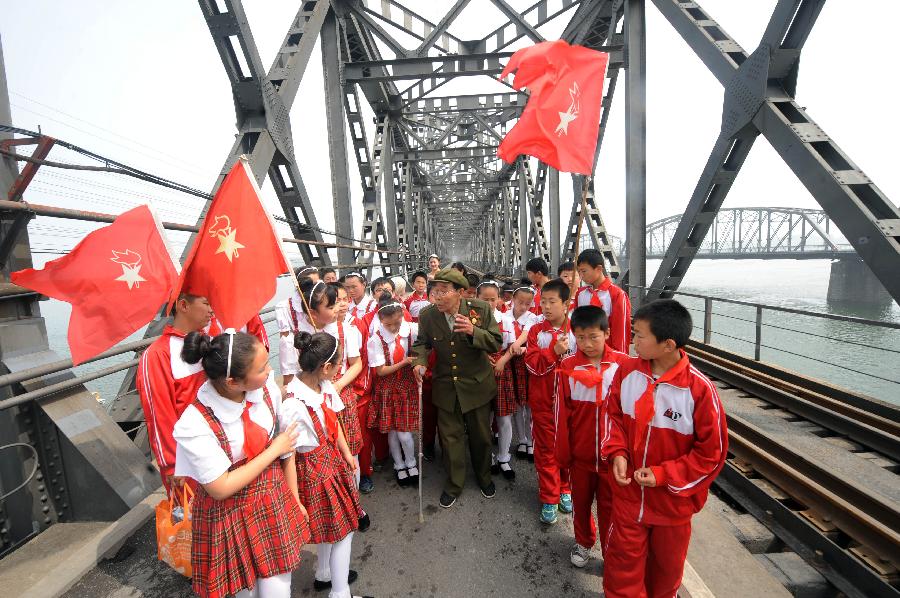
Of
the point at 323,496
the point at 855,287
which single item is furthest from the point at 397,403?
the point at 855,287

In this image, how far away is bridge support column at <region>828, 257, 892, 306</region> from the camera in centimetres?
3559

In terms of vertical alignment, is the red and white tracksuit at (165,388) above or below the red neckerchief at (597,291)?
below

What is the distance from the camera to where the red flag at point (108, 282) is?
1.93 meters

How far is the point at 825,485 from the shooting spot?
3.08 m

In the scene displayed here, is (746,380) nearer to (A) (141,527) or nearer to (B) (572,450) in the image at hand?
(B) (572,450)

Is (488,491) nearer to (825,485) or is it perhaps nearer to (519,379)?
(519,379)

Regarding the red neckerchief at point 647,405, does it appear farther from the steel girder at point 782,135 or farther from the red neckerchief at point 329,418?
the steel girder at point 782,135

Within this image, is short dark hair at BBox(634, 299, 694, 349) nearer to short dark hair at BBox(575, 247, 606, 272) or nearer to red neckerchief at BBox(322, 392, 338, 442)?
red neckerchief at BBox(322, 392, 338, 442)

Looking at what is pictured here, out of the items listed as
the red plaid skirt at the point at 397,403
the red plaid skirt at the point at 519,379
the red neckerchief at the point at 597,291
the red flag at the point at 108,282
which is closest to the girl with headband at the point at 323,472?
the red flag at the point at 108,282

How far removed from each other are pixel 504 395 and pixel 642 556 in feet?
5.81

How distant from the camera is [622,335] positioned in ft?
12.5

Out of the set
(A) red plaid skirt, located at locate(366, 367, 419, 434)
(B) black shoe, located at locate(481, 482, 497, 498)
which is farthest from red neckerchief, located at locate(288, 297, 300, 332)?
(B) black shoe, located at locate(481, 482, 497, 498)

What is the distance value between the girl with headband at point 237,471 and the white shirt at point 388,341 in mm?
1427

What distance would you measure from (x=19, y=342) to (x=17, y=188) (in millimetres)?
970
